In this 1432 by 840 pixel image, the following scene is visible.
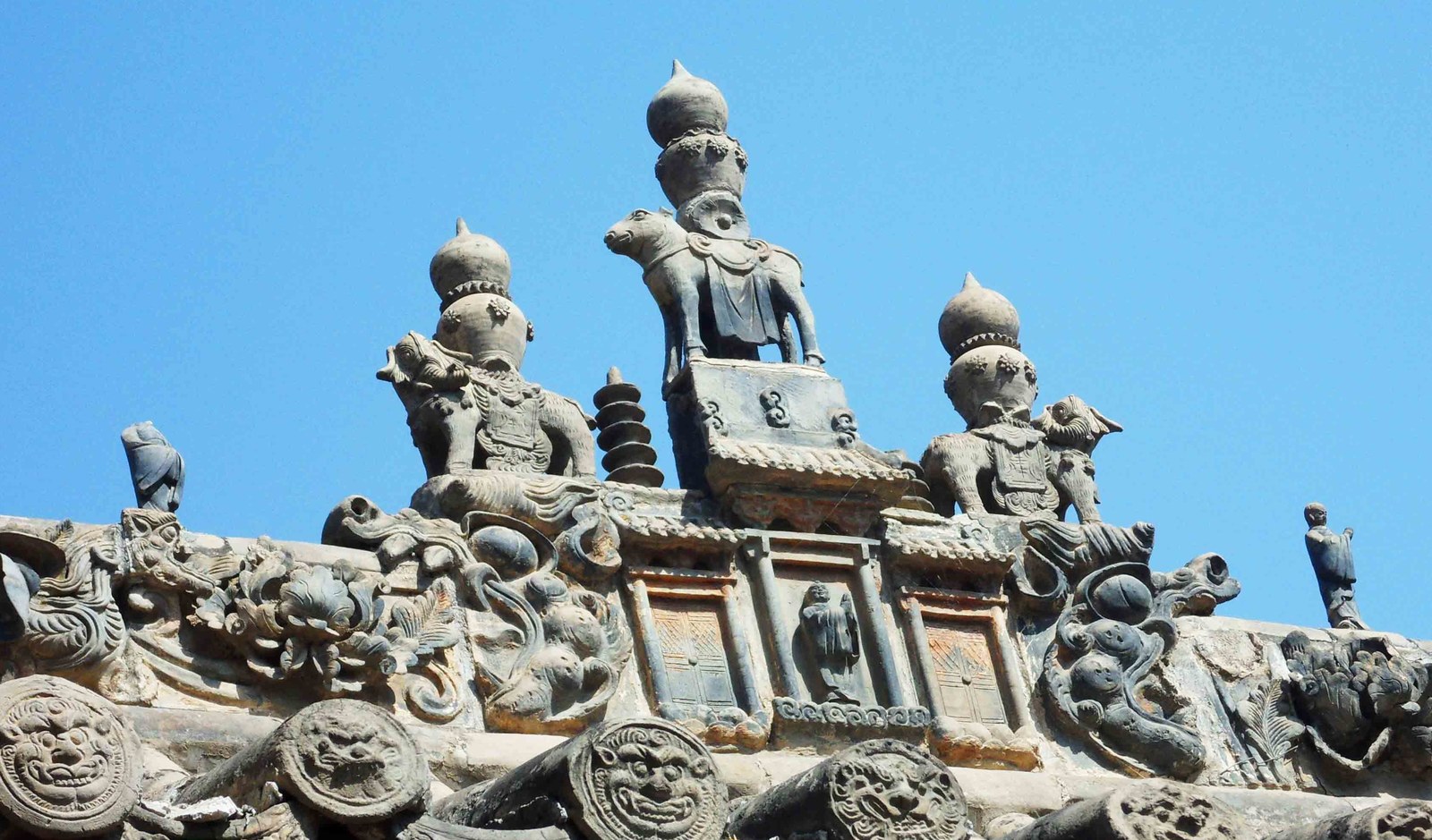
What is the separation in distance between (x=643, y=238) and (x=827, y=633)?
2380mm

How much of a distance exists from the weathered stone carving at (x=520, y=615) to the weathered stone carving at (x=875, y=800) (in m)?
1.69

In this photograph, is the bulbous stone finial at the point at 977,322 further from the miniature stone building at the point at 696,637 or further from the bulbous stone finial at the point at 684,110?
the bulbous stone finial at the point at 684,110

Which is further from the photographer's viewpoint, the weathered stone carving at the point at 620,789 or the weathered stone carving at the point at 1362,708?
the weathered stone carving at the point at 1362,708

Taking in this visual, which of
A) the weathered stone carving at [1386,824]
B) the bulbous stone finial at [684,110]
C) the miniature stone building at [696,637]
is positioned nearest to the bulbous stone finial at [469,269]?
the miniature stone building at [696,637]

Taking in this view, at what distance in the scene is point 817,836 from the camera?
1194 cm

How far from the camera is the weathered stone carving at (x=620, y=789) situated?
11.4 meters

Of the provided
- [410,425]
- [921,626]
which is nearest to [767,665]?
[921,626]

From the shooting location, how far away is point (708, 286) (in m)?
15.4

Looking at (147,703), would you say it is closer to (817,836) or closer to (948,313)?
(817,836)

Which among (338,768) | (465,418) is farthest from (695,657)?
(338,768)

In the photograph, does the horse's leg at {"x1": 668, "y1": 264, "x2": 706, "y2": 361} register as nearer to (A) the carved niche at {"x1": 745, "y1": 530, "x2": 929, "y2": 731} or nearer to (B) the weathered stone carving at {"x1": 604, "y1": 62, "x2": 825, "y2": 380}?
(B) the weathered stone carving at {"x1": 604, "y1": 62, "x2": 825, "y2": 380}

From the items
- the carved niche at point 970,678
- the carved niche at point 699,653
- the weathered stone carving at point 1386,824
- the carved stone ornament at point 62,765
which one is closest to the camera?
the carved stone ornament at point 62,765

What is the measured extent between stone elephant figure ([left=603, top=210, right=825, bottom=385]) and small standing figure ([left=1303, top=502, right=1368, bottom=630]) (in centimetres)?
306

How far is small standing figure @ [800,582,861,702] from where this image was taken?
1424 centimetres
